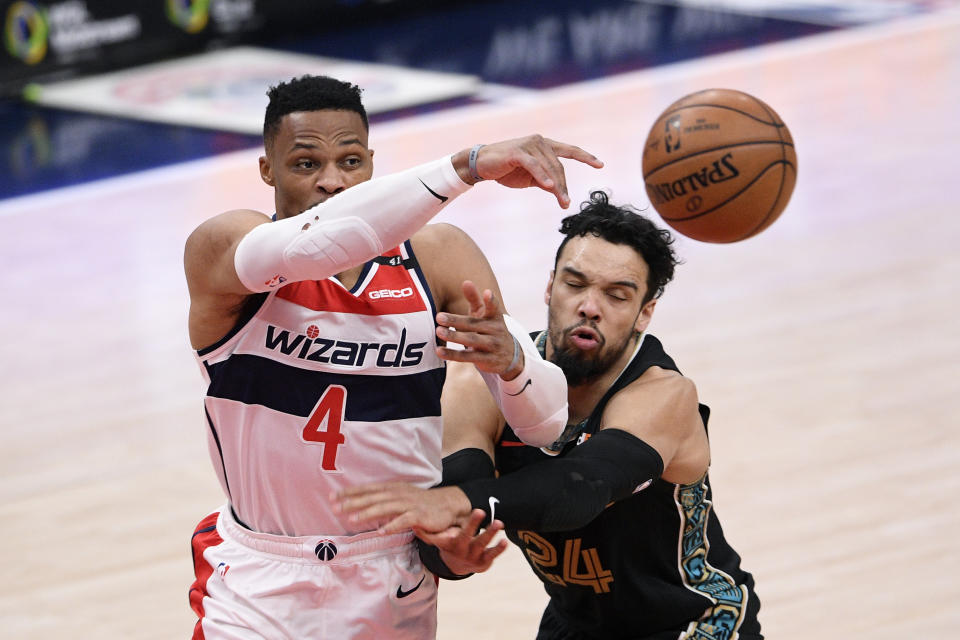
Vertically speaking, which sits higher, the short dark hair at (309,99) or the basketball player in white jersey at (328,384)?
the short dark hair at (309,99)

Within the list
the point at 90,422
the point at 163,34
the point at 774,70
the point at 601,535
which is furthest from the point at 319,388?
the point at 163,34

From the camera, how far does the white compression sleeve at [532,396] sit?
3.44 m

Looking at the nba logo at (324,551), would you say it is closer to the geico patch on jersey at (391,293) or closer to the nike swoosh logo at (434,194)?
the geico patch on jersey at (391,293)

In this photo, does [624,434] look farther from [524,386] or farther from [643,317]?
[643,317]

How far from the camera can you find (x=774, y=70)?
1277cm

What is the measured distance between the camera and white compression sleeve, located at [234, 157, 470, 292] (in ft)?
10.2

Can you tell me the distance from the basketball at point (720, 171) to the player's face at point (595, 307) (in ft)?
1.58

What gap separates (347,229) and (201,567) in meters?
1.17

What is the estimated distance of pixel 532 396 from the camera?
3.46 m

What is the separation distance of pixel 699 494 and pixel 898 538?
200 centimetres

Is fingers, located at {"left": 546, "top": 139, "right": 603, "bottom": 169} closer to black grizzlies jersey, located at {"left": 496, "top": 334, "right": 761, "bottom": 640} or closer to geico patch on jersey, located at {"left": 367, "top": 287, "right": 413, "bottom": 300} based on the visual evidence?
geico patch on jersey, located at {"left": 367, "top": 287, "right": 413, "bottom": 300}

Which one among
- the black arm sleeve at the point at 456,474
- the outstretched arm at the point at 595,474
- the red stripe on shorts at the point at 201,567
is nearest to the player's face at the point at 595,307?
the outstretched arm at the point at 595,474

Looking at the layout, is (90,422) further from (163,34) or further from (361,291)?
(163,34)

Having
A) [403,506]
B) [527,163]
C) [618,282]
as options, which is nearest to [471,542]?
[403,506]
